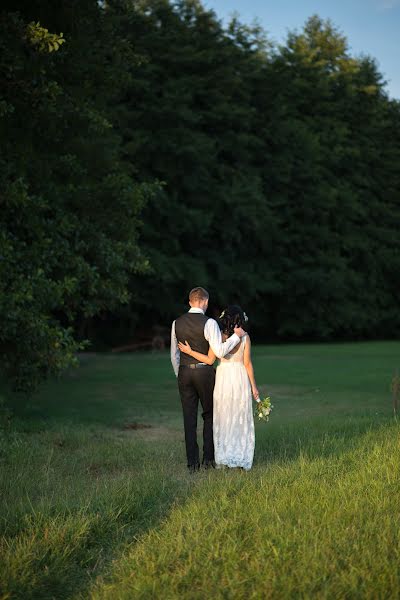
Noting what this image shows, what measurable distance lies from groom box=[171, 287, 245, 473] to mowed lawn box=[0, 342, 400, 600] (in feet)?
2.11

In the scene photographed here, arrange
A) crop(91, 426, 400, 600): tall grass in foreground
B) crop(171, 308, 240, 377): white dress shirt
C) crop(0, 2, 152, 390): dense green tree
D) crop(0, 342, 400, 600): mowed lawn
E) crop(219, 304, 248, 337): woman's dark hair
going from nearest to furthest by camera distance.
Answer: crop(91, 426, 400, 600): tall grass in foreground → crop(0, 342, 400, 600): mowed lawn → crop(171, 308, 240, 377): white dress shirt → crop(219, 304, 248, 337): woman's dark hair → crop(0, 2, 152, 390): dense green tree

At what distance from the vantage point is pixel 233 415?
10.1 metres

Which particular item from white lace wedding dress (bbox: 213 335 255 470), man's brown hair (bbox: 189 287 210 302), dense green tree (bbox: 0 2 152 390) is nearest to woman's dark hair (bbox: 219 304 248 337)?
white lace wedding dress (bbox: 213 335 255 470)

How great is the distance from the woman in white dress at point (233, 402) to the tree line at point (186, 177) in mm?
4566

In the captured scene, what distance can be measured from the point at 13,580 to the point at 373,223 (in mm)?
54683

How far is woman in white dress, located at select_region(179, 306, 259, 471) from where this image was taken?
399 inches

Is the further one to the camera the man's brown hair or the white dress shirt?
the man's brown hair

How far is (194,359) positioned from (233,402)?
707 millimetres

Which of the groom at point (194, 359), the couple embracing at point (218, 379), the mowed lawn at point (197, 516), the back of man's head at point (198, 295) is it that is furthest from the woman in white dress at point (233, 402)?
the back of man's head at point (198, 295)

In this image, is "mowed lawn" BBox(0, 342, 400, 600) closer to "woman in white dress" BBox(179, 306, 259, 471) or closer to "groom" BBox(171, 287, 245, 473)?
"woman in white dress" BBox(179, 306, 259, 471)

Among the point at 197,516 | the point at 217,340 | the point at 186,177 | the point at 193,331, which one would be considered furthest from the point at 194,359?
the point at 186,177

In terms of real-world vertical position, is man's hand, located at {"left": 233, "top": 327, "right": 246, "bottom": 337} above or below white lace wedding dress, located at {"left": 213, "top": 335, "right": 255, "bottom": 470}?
above

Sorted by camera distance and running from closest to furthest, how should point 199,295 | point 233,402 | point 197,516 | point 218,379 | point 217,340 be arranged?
point 197,516
point 217,340
point 199,295
point 233,402
point 218,379

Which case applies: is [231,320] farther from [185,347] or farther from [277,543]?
[277,543]
